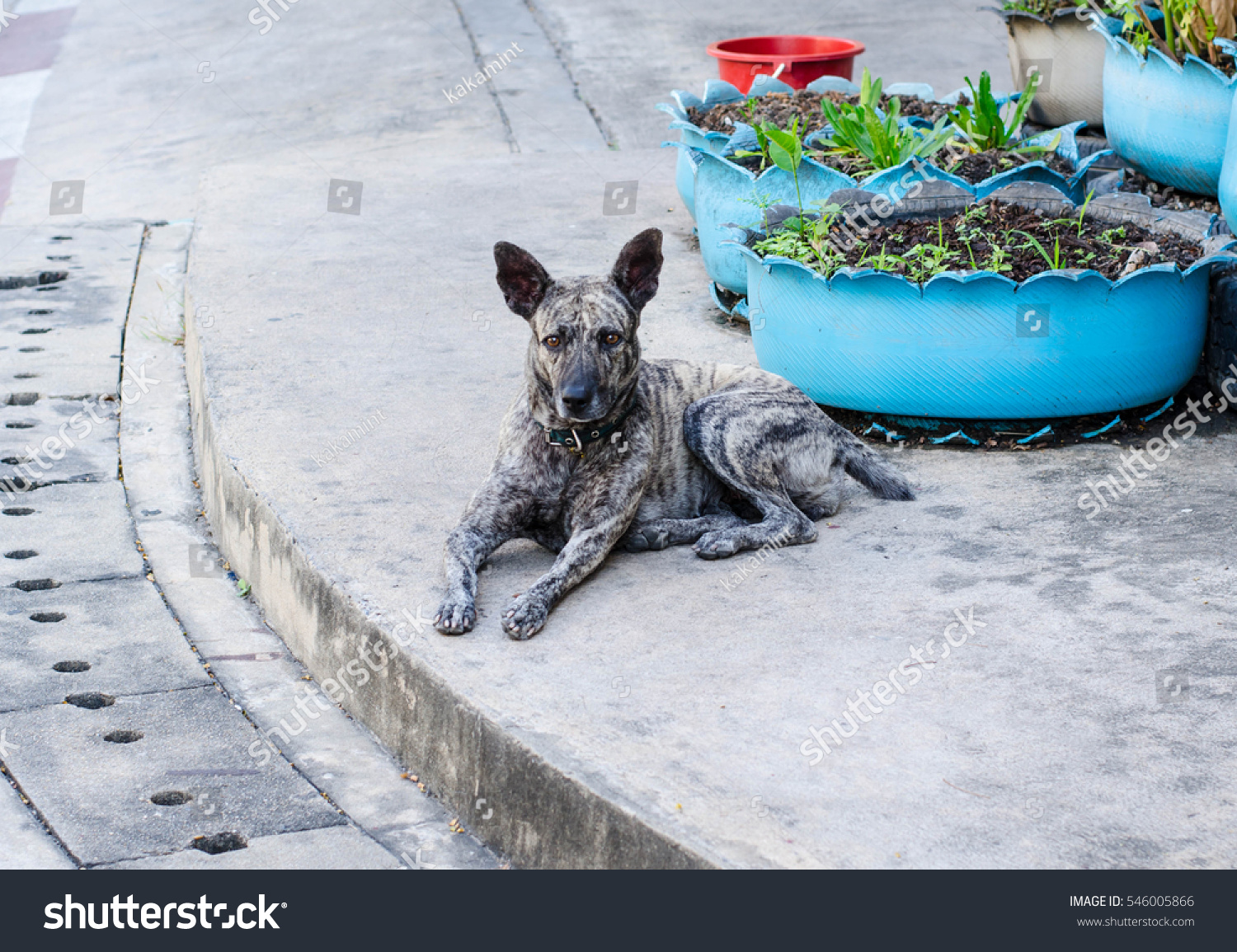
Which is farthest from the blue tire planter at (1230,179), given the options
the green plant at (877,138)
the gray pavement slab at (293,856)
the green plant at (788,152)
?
the gray pavement slab at (293,856)

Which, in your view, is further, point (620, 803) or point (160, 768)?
point (160, 768)

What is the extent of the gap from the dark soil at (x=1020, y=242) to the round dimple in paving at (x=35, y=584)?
2920 millimetres

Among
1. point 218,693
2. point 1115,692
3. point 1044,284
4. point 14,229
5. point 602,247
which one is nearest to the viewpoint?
point 1115,692

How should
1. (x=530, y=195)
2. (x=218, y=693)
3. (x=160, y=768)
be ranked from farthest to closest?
(x=530, y=195)
(x=218, y=693)
(x=160, y=768)

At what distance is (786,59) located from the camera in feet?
23.9

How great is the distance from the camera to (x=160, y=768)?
3410mm

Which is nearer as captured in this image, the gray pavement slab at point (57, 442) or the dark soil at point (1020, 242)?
the dark soil at point (1020, 242)

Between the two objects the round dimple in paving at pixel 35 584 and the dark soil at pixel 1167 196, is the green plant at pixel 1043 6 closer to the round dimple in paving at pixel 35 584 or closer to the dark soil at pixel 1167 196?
the dark soil at pixel 1167 196

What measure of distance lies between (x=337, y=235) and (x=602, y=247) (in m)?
1.55

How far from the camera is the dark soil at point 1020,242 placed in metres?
4.69

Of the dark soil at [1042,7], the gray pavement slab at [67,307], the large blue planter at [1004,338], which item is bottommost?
the gray pavement slab at [67,307]

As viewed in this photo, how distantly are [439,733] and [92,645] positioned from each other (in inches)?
56.8

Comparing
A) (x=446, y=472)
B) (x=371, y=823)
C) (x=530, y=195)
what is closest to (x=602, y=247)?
(x=530, y=195)

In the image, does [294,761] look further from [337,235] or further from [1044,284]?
[337,235]
